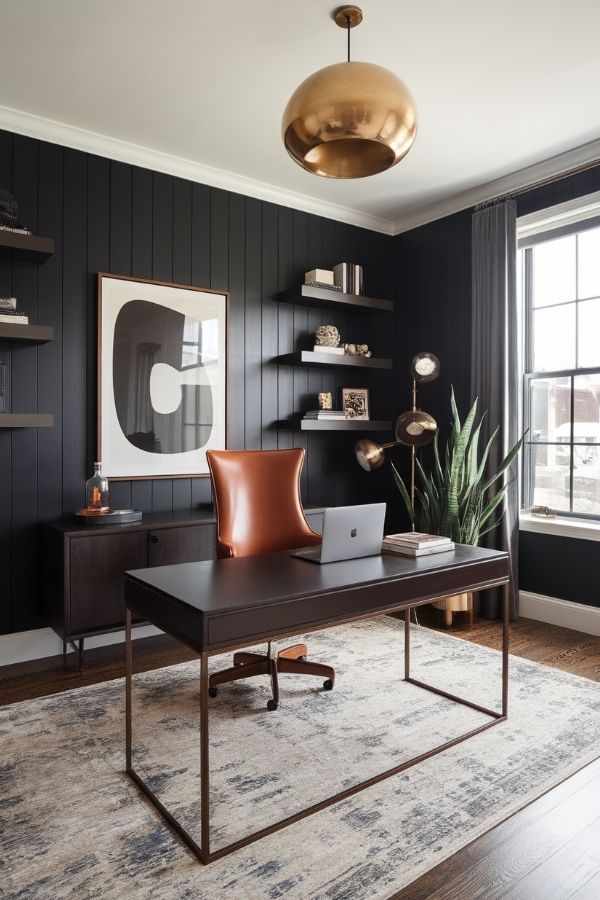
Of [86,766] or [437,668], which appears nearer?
[86,766]

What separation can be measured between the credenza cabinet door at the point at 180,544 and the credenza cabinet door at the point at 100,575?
0.06 meters

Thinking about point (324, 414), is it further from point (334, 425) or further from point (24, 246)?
point (24, 246)

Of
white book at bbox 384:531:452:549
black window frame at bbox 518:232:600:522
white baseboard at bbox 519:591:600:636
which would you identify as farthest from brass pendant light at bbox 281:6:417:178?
white baseboard at bbox 519:591:600:636

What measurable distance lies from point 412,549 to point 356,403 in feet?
7.41

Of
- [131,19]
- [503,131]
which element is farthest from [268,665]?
[503,131]

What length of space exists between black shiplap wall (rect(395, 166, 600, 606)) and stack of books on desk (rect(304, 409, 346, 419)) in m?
0.77

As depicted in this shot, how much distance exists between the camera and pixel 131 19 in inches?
94.7

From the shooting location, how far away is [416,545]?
7.55 ft

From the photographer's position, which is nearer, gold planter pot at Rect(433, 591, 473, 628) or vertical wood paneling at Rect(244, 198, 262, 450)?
gold planter pot at Rect(433, 591, 473, 628)

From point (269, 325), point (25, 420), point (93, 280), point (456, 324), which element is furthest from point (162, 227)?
point (456, 324)

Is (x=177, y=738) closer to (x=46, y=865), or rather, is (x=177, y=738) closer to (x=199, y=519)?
(x=46, y=865)

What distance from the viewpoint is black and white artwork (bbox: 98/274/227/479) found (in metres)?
3.41

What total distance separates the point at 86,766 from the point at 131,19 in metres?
2.77

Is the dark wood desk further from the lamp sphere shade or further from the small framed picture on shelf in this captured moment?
the small framed picture on shelf
